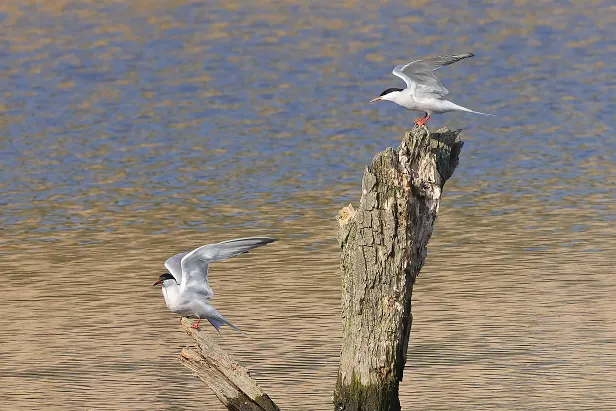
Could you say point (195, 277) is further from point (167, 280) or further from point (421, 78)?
point (421, 78)

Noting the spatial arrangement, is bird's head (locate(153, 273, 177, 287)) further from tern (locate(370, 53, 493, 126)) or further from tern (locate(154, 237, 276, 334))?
tern (locate(370, 53, 493, 126))

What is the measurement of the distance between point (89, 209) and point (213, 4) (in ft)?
74.5

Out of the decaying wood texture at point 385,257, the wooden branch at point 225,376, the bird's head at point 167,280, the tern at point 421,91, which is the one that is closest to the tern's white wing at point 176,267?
the bird's head at point 167,280

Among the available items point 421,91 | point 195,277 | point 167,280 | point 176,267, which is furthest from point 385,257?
point 421,91

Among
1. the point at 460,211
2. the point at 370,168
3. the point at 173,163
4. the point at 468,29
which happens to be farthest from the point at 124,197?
the point at 468,29

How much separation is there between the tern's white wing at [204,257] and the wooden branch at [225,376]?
0.52 m

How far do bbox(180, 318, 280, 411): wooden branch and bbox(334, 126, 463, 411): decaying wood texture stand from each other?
608 millimetres

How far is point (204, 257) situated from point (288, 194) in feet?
32.4

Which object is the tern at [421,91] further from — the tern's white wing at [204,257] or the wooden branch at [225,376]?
the wooden branch at [225,376]

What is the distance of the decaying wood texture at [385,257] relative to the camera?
992 centimetres

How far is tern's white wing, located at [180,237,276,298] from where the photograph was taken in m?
10.3

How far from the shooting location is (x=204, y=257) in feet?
34.0

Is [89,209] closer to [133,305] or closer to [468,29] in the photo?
[133,305]

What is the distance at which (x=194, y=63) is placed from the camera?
33125 mm
